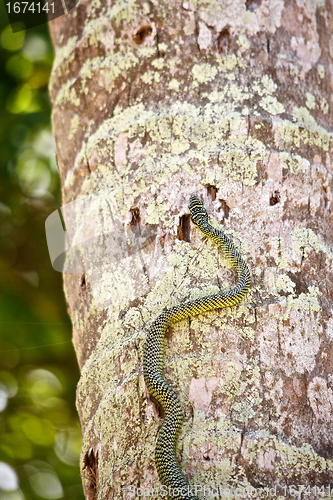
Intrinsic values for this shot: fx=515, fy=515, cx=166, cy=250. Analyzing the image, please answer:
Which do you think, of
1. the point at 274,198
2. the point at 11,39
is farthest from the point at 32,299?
the point at 274,198

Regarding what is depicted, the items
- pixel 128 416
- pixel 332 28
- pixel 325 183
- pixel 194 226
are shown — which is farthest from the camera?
pixel 332 28

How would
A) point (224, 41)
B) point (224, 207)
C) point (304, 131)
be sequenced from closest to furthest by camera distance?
point (224, 207) < point (304, 131) < point (224, 41)

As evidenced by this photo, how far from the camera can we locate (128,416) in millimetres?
2557

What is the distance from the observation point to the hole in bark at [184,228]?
9.71ft

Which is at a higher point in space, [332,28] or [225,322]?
[332,28]

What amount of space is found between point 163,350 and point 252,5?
2397mm

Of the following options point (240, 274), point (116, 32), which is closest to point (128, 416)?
point (240, 274)

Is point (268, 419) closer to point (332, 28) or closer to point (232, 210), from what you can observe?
point (232, 210)

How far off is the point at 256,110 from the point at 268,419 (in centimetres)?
182

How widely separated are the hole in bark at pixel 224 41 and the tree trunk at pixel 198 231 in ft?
0.03

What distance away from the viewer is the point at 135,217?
308 cm

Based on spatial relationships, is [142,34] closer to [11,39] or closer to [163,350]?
[163,350]

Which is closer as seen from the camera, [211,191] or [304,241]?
[304,241]

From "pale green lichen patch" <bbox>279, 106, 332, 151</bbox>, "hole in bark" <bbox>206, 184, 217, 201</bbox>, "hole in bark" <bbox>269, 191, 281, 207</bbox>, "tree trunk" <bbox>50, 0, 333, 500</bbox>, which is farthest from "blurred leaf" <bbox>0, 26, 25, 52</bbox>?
"hole in bark" <bbox>269, 191, 281, 207</bbox>
